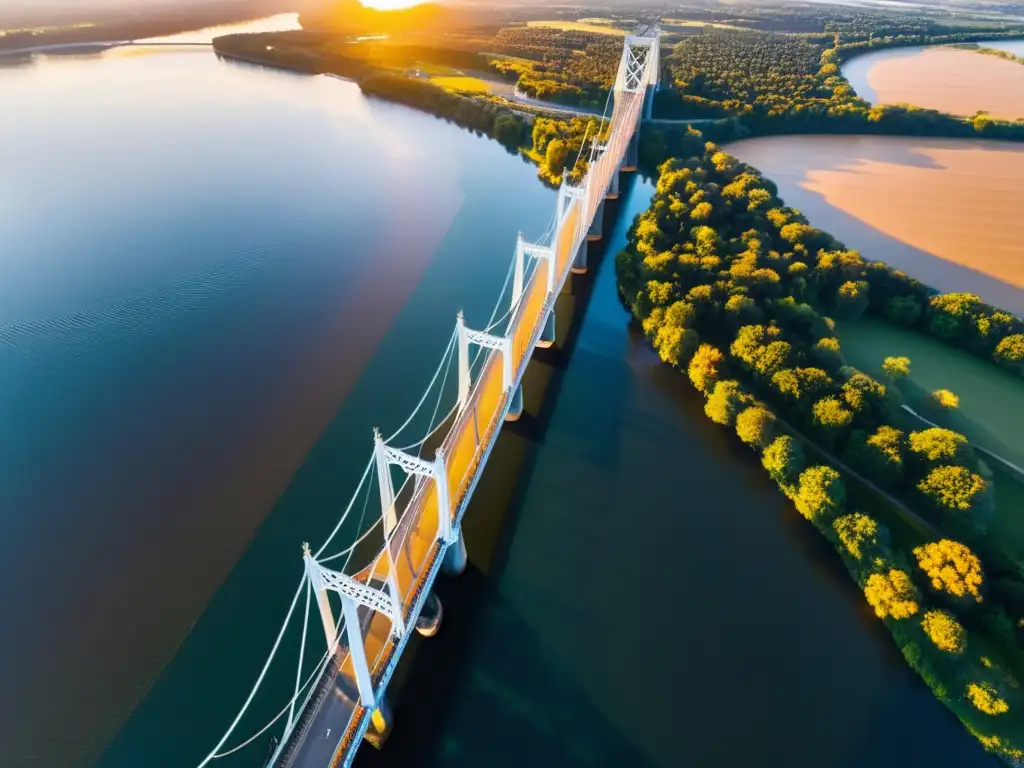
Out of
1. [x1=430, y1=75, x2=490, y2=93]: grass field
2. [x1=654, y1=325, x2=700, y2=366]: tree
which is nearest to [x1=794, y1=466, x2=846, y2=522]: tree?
[x1=654, y1=325, x2=700, y2=366]: tree

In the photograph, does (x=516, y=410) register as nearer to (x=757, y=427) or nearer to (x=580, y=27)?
(x=757, y=427)

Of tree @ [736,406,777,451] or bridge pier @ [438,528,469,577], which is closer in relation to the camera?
bridge pier @ [438,528,469,577]

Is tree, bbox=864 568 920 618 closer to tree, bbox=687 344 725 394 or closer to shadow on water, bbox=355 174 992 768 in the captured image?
shadow on water, bbox=355 174 992 768

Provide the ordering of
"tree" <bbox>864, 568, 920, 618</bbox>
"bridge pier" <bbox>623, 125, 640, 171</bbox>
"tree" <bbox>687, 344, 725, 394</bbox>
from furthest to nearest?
1. "bridge pier" <bbox>623, 125, 640, 171</bbox>
2. "tree" <bbox>687, 344, 725, 394</bbox>
3. "tree" <bbox>864, 568, 920, 618</bbox>

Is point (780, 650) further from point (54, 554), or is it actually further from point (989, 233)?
point (989, 233)

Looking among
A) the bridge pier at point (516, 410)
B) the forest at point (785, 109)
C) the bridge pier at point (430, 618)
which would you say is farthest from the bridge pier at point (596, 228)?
the bridge pier at point (430, 618)

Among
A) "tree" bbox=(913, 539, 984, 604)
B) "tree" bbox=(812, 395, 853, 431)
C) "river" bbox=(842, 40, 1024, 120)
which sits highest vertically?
"river" bbox=(842, 40, 1024, 120)
